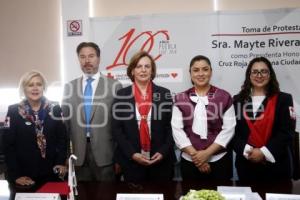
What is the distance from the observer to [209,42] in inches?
134

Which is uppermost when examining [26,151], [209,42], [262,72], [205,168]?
[209,42]

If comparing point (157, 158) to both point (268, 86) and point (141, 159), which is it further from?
point (268, 86)

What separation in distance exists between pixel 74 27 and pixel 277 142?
2.40 metres

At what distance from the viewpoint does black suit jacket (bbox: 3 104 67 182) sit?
94.3 inches

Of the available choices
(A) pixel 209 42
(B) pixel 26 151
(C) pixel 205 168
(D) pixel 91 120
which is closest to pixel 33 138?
(B) pixel 26 151

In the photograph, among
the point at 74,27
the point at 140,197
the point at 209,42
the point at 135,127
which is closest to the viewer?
the point at 140,197

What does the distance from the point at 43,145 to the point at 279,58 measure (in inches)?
95.4

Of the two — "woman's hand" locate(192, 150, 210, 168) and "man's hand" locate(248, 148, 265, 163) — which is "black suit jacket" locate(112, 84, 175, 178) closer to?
"woman's hand" locate(192, 150, 210, 168)

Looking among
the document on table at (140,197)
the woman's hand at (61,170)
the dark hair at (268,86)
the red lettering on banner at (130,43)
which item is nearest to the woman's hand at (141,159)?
the woman's hand at (61,170)

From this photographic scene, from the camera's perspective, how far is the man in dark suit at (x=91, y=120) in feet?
8.82

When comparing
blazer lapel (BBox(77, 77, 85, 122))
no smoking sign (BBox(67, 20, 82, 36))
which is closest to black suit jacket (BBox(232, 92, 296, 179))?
blazer lapel (BBox(77, 77, 85, 122))

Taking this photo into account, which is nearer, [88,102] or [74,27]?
[88,102]

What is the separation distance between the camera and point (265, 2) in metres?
3.43

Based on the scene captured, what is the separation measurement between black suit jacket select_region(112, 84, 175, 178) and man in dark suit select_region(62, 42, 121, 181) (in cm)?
17
